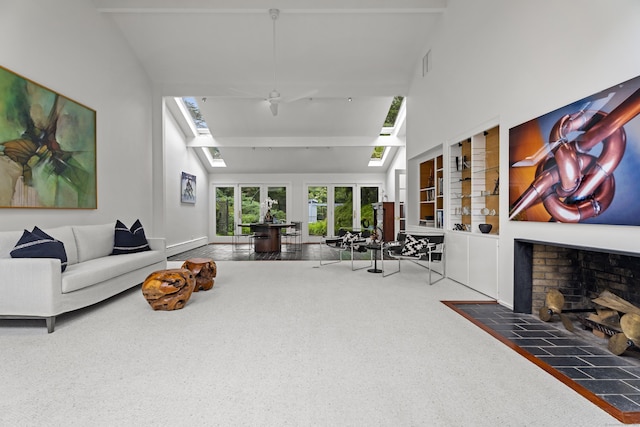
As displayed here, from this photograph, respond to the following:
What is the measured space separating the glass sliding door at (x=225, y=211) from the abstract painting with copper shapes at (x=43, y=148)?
664 cm

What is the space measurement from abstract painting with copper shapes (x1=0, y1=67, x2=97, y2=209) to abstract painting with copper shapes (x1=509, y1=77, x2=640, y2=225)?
537 centimetres

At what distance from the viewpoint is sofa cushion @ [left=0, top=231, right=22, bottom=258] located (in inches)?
133

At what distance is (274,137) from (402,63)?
13.7 ft

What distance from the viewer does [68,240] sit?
419cm

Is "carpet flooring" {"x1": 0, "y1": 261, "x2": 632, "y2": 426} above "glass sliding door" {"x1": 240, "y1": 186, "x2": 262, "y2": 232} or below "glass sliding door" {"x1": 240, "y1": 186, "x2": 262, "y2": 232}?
below

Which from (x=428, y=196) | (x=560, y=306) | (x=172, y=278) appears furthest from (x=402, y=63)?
(x=172, y=278)

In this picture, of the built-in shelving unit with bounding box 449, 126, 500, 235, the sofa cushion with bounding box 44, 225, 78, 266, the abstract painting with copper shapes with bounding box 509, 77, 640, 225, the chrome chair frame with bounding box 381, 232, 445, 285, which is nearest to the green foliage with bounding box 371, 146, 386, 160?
the built-in shelving unit with bounding box 449, 126, 500, 235

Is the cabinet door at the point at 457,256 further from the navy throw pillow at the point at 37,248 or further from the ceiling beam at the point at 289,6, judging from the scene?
the navy throw pillow at the point at 37,248

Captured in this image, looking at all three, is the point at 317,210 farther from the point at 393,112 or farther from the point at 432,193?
the point at 432,193

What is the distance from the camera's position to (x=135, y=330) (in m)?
3.14

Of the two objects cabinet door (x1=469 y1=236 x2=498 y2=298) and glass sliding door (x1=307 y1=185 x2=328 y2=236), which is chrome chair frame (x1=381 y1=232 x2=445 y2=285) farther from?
glass sliding door (x1=307 y1=185 x2=328 y2=236)

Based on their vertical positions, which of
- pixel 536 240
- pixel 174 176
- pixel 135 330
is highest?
pixel 174 176

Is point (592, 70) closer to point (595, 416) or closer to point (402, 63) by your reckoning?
point (595, 416)

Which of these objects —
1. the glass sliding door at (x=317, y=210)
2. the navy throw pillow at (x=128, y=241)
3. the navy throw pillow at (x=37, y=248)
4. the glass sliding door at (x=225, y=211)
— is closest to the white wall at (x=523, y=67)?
the navy throw pillow at (x=37, y=248)
